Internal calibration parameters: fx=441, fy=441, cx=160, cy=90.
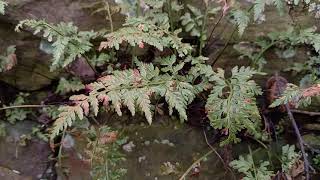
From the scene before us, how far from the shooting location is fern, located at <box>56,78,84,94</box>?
3.73 meters

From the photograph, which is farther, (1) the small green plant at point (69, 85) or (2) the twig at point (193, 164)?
(1) the small green plant at point (69, 85)

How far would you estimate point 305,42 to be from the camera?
11.5 ft

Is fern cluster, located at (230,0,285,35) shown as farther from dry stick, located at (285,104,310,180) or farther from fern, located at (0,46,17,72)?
fern, located at (0,46,17,72)

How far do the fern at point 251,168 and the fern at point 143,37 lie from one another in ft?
2.95

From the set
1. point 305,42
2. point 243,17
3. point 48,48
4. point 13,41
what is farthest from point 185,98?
point 13,41

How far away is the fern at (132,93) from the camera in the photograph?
110 inches

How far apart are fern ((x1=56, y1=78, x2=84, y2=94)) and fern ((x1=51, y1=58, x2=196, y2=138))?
67 centimetres

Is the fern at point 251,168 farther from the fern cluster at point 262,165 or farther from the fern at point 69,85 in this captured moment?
the fern at point 69,85

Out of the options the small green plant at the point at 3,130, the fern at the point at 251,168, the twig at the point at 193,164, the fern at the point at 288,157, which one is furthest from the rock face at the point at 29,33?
the fern at the point at 288,157

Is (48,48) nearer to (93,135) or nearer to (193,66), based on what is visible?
(93,135)

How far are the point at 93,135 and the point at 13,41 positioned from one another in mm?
1135

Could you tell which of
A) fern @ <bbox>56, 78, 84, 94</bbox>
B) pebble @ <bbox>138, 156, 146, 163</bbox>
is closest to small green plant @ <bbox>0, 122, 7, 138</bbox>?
fern @ <bbox>56, 78, 84, 94</bbox>

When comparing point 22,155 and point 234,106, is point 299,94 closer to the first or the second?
point 234,106

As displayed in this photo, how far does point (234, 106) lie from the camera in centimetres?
297
